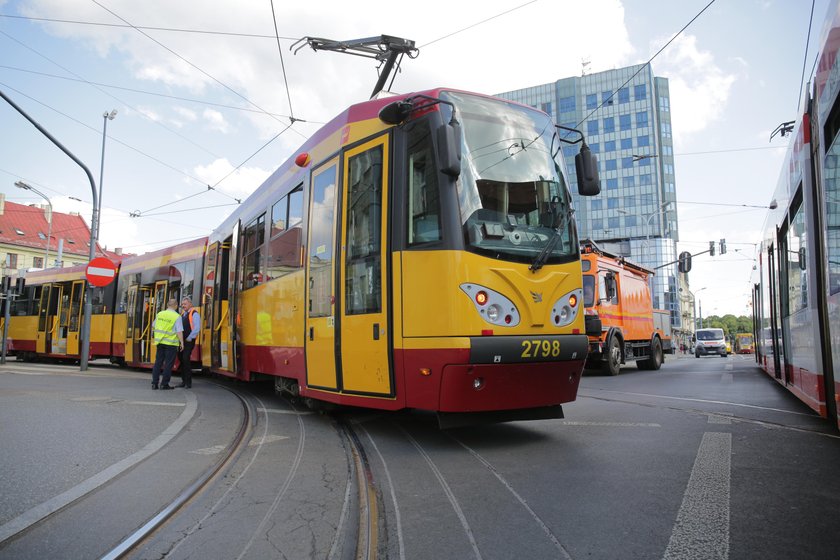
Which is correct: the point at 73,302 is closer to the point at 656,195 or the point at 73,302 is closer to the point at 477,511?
the point at 477,511

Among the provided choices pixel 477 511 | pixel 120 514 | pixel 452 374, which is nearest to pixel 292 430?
pixel 452 374

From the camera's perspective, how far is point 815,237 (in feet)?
18.9

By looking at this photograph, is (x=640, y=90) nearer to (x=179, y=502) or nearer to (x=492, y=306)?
(x=492, y=306)

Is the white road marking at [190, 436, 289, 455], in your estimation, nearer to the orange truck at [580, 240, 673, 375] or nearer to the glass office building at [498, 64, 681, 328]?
the orange truck at [580, 240, 673, 375]

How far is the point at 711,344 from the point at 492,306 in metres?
39.0

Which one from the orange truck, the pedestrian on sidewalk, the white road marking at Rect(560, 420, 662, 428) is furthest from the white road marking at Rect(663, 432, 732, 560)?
the orange truck

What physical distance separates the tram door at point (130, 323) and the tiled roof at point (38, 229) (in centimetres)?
4414

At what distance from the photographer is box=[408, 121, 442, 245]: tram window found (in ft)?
16.5

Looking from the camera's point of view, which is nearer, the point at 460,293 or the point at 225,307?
the point at 460,293

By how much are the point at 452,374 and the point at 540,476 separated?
1.08 metres

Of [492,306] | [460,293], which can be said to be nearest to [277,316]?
[460,293]

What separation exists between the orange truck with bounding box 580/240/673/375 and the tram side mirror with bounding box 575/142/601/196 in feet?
26.7

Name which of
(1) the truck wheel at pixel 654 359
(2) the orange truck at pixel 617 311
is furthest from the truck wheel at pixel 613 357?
(1) the truck wheel at pixel 654 359

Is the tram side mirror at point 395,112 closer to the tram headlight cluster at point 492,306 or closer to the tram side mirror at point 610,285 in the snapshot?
the tram headlight cluster at point 492,306
